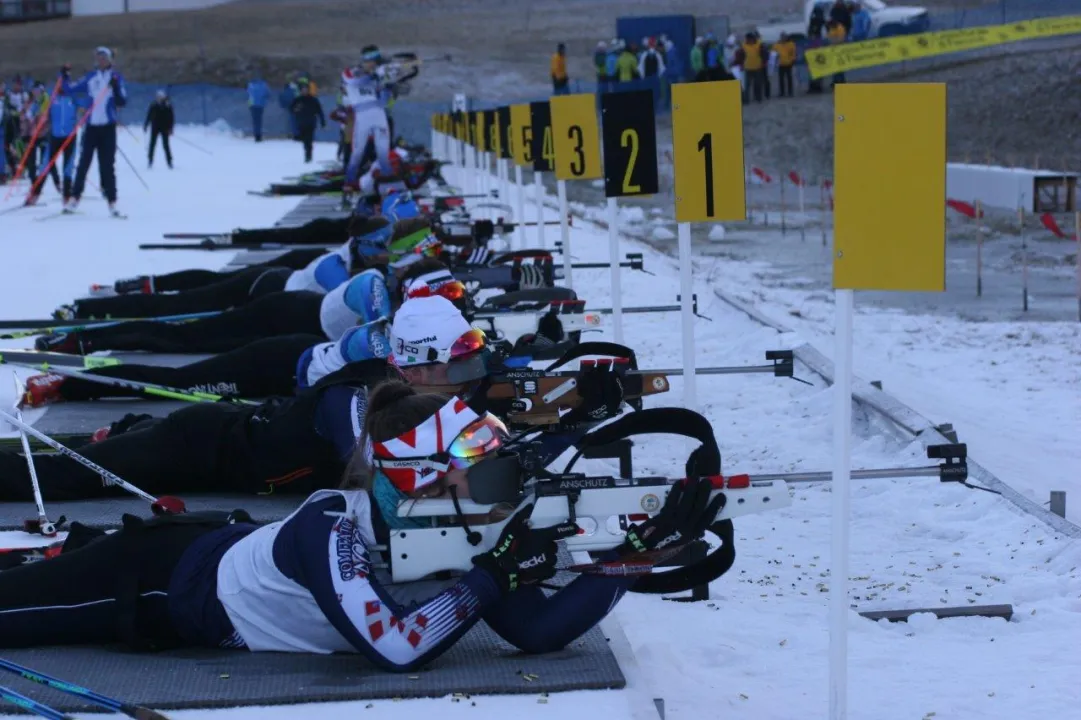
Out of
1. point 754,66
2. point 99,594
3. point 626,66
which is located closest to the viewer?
point 99,594

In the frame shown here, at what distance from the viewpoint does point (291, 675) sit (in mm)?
3816

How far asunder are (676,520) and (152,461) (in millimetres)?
2610

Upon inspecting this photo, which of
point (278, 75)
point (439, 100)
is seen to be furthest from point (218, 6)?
point (439, 100)

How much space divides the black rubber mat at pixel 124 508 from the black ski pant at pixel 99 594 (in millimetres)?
1166

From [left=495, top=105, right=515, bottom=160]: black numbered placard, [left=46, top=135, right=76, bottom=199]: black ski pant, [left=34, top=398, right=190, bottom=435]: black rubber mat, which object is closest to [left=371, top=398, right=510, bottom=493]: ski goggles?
[left=34, top=398, right=190, bottom=435]: black rubber mat

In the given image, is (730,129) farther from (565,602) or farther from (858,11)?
(858,11)

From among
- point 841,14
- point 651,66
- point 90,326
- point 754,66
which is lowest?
point 90,326

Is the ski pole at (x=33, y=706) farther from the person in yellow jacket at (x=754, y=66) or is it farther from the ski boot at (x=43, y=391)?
the person in yellow jacket at (x=754, y=66)

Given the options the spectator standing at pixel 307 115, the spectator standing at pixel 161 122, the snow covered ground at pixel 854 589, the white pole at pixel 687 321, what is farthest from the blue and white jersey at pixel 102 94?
the spectator standing at pixel 307 115

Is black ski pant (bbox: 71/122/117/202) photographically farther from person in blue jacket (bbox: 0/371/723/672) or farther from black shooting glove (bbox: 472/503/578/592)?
black shooting glove (bbox: 472/503/578/592)

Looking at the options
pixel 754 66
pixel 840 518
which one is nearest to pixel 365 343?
pixel 840 518

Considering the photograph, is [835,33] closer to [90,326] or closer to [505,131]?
[505,131]

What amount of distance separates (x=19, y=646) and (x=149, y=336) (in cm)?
498

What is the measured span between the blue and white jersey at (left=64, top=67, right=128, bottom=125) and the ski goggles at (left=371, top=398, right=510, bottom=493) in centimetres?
1357
